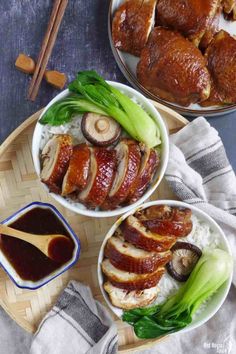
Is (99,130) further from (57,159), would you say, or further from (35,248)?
(35,248)

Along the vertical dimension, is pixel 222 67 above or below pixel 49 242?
above

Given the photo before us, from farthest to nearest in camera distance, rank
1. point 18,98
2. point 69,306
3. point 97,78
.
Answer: point 18,98 < point 69,306 < point 97,78

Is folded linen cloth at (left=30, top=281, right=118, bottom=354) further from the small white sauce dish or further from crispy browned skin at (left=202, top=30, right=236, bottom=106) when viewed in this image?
crispy browned skin at (left=202, top=30, right=236, bottom=106)

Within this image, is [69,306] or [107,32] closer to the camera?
[69,306]

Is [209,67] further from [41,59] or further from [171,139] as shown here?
[41,59]

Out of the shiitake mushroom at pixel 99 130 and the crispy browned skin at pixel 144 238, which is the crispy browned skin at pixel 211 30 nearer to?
the shiitake mushroom at pixel 99 130

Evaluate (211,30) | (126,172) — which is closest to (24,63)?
(126,172)

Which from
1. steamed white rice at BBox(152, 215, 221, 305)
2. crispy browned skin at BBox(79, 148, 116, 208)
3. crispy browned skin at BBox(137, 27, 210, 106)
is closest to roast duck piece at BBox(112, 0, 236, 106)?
crispy browned skin at BBox(137, 27, 210, 106)

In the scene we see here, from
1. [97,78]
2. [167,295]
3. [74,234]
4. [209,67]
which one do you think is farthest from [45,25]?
[167,295]
